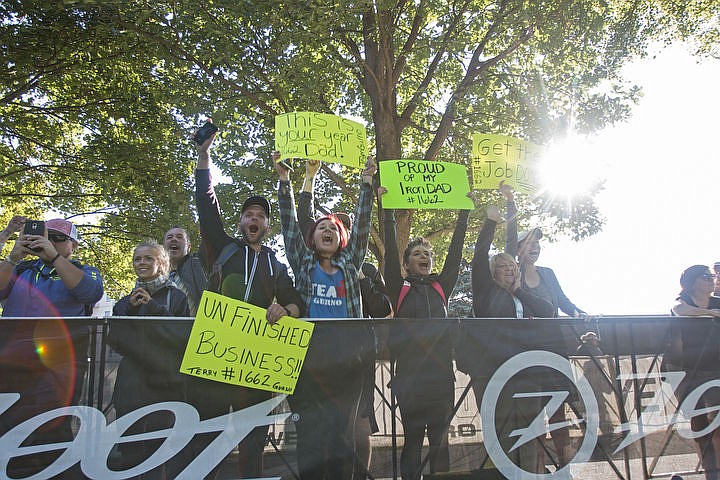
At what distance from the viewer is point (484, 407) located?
3658 millimetres

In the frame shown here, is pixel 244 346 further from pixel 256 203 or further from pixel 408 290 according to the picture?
pixel 408 290

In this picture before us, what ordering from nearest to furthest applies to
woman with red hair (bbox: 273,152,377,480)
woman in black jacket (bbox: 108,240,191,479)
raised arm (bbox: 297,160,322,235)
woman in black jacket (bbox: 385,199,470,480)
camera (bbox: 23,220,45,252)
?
woman in black jacket (bbox: 108,240,191,479)
woman with red hair (bbox: 273,152,377,480)
woman in black jacket (bbox: 385,199,470,480)
camera (bbox: 23,220,45,252)
raised arm (bbox: 297,160,322,235)

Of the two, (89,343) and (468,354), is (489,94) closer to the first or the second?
(468,354)

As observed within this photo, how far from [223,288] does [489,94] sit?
30.0 ft

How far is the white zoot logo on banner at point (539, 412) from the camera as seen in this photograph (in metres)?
3.61

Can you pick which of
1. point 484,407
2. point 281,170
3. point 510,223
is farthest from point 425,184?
point 484,407

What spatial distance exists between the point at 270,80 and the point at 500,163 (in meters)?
6.07

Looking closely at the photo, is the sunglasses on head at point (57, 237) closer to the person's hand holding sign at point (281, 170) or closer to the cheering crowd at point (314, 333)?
the cheering crowd at point (314, 333)

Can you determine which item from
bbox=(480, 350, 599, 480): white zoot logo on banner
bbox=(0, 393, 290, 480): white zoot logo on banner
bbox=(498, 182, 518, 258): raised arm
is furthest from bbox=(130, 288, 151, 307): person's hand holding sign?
Result: bbox=(498, 182, 518, 258): raised arm

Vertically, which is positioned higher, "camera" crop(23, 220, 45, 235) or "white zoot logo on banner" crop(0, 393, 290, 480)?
"camera" crop(23, 220, 45, 235)

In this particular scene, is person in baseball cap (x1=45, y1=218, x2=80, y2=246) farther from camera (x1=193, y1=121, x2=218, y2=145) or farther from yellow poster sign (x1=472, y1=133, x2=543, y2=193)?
yellow poster sign (x1=472, y1=133, x2=543, y2=193)

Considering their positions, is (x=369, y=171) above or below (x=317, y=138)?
below

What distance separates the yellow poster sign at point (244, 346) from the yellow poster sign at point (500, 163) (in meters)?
2.41

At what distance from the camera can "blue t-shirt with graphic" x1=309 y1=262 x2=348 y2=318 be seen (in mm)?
3756
